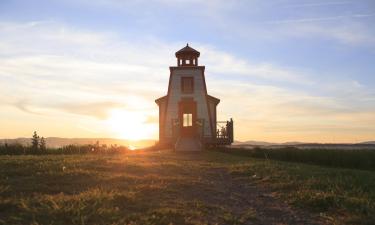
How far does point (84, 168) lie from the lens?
16125mm

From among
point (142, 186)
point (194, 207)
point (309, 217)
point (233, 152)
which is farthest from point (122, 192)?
point (233, 152)

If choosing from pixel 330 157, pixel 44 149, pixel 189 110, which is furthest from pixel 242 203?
pixel 189 110

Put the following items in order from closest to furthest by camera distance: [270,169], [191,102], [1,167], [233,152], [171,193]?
[171,193]
[1,167]
[270,169]
[233,152]
[191,102]

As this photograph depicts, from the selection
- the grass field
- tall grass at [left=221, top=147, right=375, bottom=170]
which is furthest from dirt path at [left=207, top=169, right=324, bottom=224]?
tall grass at [left=221, top=147, right=375, bottom=170]

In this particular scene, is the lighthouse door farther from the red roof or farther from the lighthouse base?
the red roof

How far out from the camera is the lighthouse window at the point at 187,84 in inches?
1540

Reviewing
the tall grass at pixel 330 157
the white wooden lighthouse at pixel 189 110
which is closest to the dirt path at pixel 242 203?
the tall grass at pixel 330 157

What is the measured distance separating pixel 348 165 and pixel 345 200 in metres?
15.2

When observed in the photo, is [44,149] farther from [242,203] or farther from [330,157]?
[242,203]

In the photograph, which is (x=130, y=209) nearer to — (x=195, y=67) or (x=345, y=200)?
(x=345, y=200)

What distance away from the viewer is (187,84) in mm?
39219

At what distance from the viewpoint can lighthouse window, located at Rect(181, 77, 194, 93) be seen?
128ft

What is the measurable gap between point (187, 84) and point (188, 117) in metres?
2.89

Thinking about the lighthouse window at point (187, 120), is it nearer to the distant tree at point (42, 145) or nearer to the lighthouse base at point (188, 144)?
the lighthouse base at point (188, 144)
